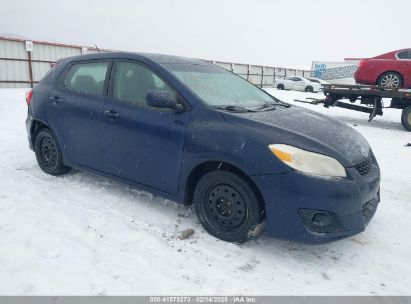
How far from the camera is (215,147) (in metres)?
3.06

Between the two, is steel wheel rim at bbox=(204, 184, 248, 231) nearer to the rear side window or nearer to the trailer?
the rear side window

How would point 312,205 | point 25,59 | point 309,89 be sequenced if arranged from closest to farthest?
1. point 312,205
2. point 25,59
3. point 309,89

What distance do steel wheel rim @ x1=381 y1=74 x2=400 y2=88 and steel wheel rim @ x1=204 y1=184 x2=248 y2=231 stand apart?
10.2 meters

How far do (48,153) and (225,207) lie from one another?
9.51 ft

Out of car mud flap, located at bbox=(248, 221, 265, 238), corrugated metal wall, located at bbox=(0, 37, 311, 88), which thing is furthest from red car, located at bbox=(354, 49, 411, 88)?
corrugated metal wall, located at bbox=(0, 37, 311, 88)

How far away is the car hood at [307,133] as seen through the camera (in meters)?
2.88

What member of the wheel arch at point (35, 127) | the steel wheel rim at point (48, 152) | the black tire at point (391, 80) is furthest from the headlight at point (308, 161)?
the black tire at point (391, 80)

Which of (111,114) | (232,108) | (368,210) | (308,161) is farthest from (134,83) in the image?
(368,210)

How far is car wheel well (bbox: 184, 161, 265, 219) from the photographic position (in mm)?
3006

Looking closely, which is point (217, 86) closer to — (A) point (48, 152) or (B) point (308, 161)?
(B) point (308, 161)

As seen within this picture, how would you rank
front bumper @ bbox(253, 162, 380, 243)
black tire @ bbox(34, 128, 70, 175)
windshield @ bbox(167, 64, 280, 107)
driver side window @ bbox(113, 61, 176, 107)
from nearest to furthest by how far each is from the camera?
front bumper @ bbox(253, 162, 380, 243), windshield @ bbox(167, 64, 280, 107), driver side window @ bbox(113, 61, 176, 107), black tire @ bbox(34, 128, 70, 175)

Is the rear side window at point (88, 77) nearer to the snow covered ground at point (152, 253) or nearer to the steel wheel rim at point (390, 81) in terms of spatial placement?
the snow covered ground at point (152, 253)

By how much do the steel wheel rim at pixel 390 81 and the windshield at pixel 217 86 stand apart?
A: 8782 millimetres

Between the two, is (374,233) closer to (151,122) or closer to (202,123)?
(202,123)
